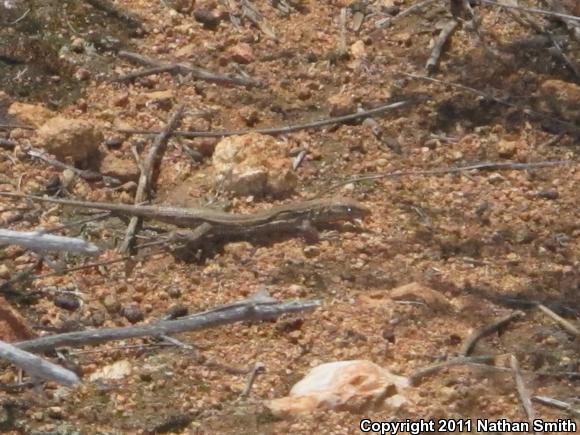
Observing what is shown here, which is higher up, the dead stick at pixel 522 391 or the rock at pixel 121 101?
the rock at pixel 121 101

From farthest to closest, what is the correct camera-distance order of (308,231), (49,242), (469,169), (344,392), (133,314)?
1. (469,169)
2. (308,231)
3. (133,314)
4. (344,392)
5. (49,242)

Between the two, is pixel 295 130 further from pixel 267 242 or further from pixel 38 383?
pixel 38 383

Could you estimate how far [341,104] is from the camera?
5215 mm

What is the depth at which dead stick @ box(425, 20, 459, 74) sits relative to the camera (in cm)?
544

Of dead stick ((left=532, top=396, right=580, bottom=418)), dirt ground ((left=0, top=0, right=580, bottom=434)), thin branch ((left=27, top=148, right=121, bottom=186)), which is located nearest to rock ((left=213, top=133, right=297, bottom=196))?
dirt ground ((left=0, top=0, right=580, bottom=434))

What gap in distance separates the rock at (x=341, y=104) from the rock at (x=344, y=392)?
1.67m

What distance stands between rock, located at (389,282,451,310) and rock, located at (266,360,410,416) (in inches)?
17.6

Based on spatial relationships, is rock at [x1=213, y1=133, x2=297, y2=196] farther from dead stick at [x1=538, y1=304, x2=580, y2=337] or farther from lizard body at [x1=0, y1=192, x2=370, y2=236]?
dead stick at [x1=538, y1=304, x2=580, y2=337]

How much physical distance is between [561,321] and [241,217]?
1.19 metres

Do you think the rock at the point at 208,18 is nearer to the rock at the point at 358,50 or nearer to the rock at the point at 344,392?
the rock at the point at 358,50

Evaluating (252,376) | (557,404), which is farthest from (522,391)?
(252,376)

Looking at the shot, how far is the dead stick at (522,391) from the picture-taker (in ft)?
12.1

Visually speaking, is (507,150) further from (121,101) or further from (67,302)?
(67,302)

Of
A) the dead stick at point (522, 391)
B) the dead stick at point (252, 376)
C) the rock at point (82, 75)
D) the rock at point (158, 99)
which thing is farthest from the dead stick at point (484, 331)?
the rock at point (82, 75)
